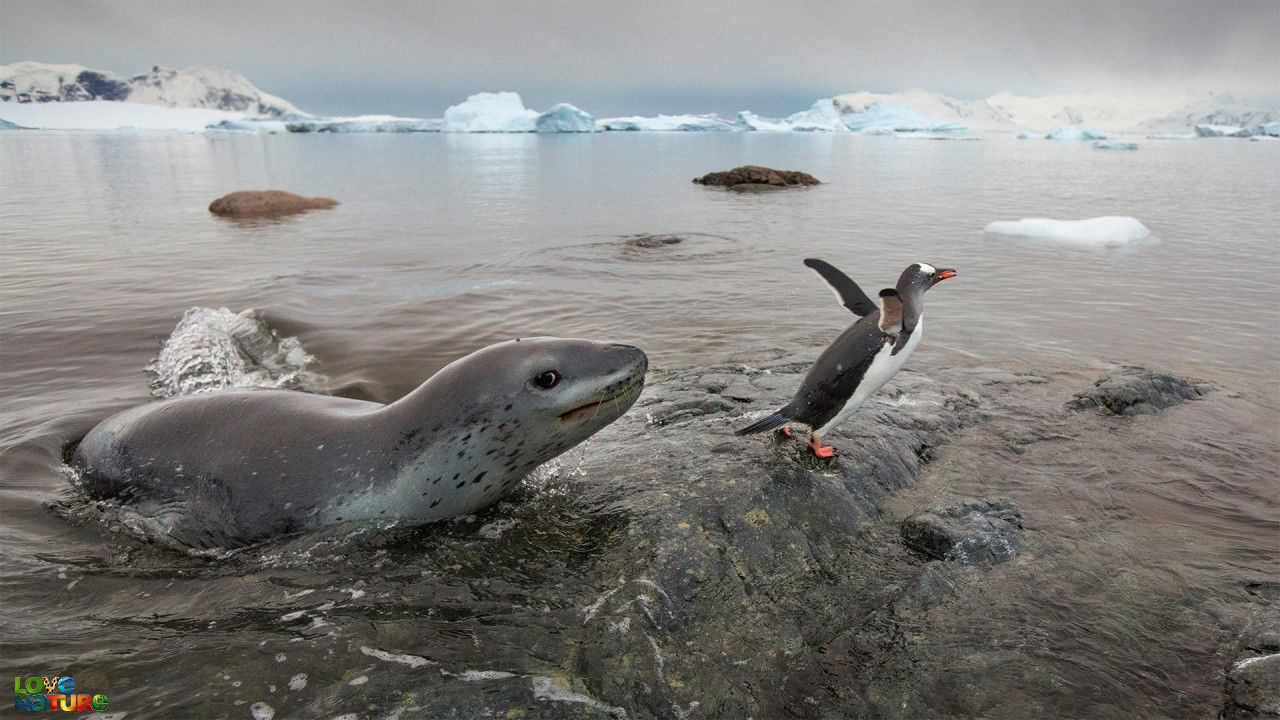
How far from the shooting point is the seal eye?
11.2ft

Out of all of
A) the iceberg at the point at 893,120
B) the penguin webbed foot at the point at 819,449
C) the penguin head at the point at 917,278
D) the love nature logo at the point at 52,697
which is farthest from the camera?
the iceberg at the point at 893,120

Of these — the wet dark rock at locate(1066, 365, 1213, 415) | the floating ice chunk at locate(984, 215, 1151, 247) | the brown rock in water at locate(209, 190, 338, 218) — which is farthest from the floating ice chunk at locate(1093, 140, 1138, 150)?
the wet dark rock at locate(1066, 365, 1213, 415)

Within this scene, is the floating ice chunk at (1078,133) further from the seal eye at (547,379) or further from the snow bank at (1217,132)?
the seal eye at (547,379)

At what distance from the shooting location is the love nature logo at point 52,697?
7.69ft

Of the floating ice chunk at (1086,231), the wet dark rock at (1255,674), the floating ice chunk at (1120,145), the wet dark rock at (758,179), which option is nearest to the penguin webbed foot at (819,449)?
the wet dark rock at (1255,674)

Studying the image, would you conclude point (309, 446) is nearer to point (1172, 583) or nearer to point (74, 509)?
point (74, 509)

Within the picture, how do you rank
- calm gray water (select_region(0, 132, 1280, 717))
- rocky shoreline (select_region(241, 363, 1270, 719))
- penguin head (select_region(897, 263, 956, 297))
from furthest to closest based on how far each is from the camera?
penguin head (select_region(897, 263, 956, 297)) < calm gray water (select_region(0, 132, 1280, 717)) < rocky shoreline (select_region(241, 363, 1270, 719))

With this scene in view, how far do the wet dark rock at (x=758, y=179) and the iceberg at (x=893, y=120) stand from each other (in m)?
105

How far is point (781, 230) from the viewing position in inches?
635

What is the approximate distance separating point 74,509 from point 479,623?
2.86 m

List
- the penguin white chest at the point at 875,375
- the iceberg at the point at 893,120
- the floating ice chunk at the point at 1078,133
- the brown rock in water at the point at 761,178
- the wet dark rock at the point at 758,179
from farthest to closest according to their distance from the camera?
the iceberg at the point at 893,120, the floating ice chunk at the point at 1078,133, the brown rock in water at the point at 761,178, the wet dark rock at the point at 758,179, the penguin white chest at the point at 875,375

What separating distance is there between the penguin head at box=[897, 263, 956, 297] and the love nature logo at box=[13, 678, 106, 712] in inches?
183

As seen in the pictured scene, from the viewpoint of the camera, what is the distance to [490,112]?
110 meters

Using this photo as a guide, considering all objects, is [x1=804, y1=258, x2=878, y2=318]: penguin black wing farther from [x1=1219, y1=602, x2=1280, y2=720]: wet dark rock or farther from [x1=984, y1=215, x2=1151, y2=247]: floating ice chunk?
[x1=984, y1=215, x2=1151, y2=247]: floating ice chunk
